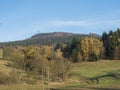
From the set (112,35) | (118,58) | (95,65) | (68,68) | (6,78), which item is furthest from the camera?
(112,35)

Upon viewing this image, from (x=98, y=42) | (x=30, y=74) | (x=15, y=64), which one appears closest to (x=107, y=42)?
(x=98, y=42)

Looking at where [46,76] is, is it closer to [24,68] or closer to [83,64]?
[24,68]

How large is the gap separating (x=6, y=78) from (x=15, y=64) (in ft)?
103

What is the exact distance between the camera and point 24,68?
259 ft

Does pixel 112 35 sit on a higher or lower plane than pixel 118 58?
higher

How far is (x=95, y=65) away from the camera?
114 m

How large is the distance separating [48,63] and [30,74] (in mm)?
5673

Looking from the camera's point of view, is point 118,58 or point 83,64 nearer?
point 83,64

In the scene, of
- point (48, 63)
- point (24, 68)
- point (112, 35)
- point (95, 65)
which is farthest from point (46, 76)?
point (112, 35)

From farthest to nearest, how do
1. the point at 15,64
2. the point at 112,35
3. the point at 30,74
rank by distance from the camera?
the point at 112,35 < the point at 15,64 < the point at 30,74

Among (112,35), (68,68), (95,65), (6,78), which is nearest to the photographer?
(6,78)

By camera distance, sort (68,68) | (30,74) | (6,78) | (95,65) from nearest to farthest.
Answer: (6,78) < (30,74) < (68,68) < (95,65)

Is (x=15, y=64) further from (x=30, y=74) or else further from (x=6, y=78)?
(x=6, y=78)

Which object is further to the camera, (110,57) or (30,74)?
(110,57)
